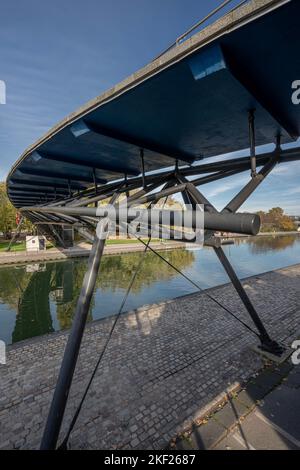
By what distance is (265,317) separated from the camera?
31.1 ft

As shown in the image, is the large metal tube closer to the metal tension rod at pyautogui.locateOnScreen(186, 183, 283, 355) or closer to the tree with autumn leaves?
the metal tension rod at pyautogui.locateOnScreen(186, 183, 283, 355)

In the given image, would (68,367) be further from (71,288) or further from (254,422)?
(71,288)

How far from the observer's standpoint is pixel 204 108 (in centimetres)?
348

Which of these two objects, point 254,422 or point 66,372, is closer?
point 66,372

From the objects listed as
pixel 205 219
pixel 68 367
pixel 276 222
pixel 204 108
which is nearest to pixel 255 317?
pixel 205 219

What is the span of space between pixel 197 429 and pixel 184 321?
4.93m

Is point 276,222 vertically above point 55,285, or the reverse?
point 276,222

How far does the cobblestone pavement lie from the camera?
4594mm

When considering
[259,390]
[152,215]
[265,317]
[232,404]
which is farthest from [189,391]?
[265,317]

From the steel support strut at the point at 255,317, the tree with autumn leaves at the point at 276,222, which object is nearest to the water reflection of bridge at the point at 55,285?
the steel support strut at the point at 255,317

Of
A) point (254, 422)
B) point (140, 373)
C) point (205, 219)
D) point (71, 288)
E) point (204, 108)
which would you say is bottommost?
point (71, 288)

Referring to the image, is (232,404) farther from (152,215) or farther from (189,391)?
(152,215)

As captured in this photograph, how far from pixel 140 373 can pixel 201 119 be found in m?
6.20

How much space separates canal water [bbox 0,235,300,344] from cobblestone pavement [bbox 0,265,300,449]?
364 centimetres
